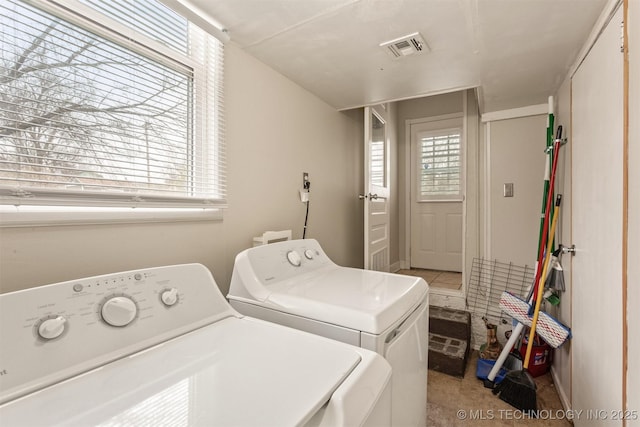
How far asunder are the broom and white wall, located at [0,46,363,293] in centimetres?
138

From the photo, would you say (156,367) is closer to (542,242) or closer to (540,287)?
(540,287)

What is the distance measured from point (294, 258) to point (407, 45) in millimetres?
1227

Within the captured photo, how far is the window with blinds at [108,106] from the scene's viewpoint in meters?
0.88

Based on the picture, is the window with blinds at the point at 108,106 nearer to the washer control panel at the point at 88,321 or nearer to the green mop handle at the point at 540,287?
the washer control panel at the point at 88,321

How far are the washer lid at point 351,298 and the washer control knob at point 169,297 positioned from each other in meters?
0.32

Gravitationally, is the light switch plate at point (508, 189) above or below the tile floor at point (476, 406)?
above

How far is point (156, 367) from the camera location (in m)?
0.68

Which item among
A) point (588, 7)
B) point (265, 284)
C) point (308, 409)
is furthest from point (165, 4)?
point (588, 7)

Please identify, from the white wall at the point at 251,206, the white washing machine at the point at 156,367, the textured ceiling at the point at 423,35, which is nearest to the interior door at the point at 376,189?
the white wall at the point at 251,206

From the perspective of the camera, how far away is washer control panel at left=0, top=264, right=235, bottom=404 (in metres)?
0.63

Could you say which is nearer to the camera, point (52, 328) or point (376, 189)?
point (52, 328)

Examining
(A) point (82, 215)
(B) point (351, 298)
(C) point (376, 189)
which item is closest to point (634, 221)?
(B) point (351, 298)

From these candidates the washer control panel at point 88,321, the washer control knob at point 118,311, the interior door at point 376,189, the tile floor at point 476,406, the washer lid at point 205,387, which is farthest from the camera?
the interior door at point 376,189

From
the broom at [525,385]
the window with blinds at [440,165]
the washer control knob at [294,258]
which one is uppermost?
the window with blinds at [440,165]
